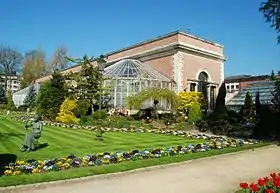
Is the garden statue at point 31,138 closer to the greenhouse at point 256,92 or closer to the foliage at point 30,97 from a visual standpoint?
the greenhouse at point 256,92

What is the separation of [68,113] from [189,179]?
63.3 ft

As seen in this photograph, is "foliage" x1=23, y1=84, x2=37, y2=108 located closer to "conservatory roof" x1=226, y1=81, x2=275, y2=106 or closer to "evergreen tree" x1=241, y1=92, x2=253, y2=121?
"conservatory roof" x1=226, y1=81, x2=275, y2=106

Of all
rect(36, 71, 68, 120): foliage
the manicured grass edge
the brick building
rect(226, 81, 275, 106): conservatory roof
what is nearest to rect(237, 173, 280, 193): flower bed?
the manicured grass edge

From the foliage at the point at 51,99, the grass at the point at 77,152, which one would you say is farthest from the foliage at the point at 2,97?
the grass at the point at 77,152

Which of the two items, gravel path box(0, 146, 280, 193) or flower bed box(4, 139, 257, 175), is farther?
flower bed box(4, 139, 257, 175)

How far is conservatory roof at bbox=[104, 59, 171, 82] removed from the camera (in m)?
33.7

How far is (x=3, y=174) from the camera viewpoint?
8672 millimetres

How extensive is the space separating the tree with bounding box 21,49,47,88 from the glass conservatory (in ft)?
132

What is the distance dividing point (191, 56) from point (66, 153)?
92.7 ft

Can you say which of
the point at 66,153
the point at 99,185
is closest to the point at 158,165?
the point at 99,185

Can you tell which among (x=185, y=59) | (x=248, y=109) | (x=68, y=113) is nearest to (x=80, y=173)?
(x=68, y=113)

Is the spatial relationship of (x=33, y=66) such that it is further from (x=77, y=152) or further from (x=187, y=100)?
(x=77, y=152)

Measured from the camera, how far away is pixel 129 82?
3297cm

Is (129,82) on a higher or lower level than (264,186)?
higher
